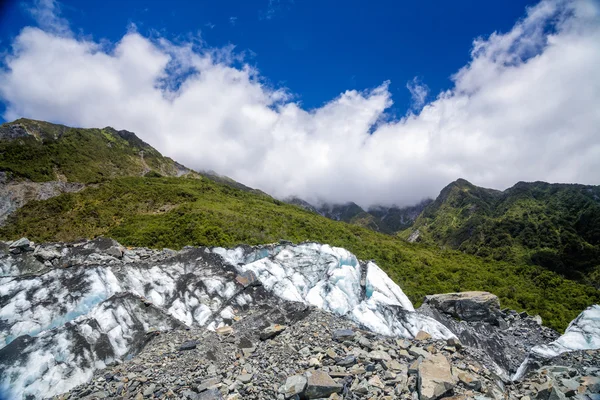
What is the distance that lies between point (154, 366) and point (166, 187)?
54.2 m

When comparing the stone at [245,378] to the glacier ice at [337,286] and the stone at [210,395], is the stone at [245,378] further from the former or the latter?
the glacier ice at [337,286]

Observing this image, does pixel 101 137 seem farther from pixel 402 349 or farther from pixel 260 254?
pixel 402 349

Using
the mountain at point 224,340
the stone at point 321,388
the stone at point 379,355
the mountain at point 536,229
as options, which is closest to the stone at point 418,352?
the mountain at point 224,340

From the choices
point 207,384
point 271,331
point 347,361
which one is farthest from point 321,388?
point 271,331

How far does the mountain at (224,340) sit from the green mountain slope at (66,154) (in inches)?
2000

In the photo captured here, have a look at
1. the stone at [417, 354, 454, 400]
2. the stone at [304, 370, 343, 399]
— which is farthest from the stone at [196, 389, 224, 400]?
the stone at [417, 354, 454, 400]

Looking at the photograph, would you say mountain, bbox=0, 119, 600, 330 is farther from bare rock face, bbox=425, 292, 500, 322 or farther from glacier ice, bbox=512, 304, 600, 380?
glacier ice, bbox=512, 304, 600, 380

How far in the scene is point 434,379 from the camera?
7121 mm

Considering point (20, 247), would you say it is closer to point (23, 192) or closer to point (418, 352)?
point (418, 352)

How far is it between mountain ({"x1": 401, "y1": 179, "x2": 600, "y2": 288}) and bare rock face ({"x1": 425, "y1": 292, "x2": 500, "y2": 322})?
48201 millimetres

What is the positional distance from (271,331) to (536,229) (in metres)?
97.4

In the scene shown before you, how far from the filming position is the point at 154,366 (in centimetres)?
899

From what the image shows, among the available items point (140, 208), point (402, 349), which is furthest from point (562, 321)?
point (140, 208)

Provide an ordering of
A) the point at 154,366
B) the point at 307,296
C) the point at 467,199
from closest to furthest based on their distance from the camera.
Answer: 1. the point at 154,366
2. the point at 307,296
3. the point at 467,199
